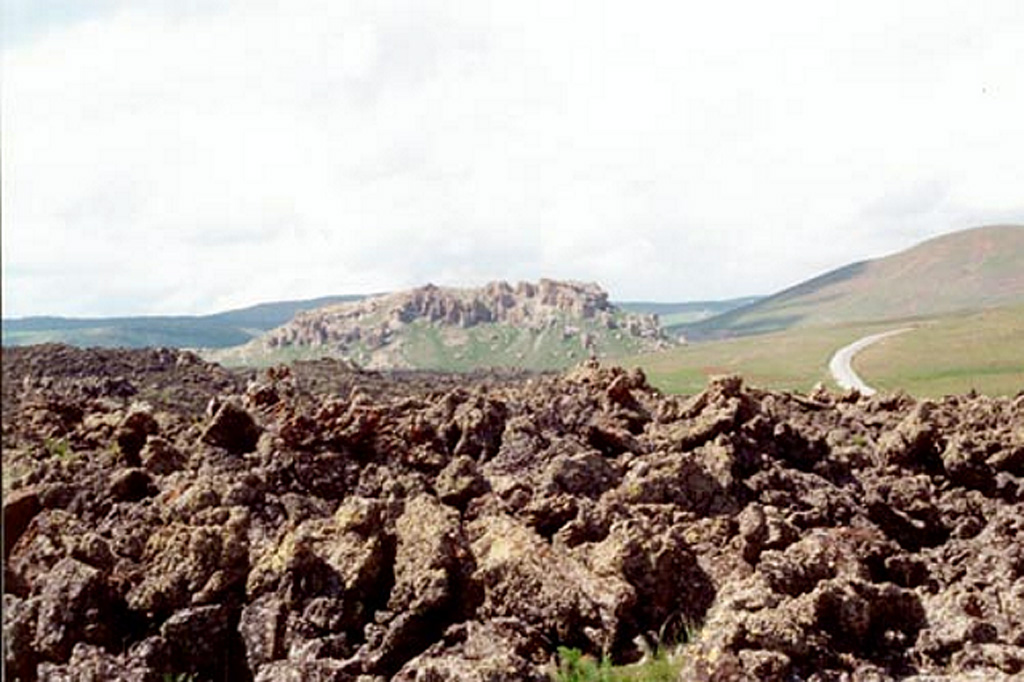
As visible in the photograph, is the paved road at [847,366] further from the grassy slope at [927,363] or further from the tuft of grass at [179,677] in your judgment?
the tuft of grass at [179,677]

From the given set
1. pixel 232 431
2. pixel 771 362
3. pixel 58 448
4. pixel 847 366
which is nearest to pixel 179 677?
pixel 232 431

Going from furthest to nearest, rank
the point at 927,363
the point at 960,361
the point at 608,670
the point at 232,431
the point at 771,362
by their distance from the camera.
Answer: the point at 771,362 → the point at 927,363 → the point at 960,361 → the point at 232,431 → the point at 608,670

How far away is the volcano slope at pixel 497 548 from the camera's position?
9.39 meters

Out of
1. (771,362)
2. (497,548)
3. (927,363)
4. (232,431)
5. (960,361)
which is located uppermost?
(232,431)

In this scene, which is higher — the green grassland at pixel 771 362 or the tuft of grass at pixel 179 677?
the tuft of grass at pixel 179 677

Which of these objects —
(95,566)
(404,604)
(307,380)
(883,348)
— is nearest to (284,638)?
(404,604)

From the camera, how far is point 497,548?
11.1m

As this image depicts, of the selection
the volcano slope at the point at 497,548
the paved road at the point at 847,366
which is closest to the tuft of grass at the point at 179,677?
the volcano slope at the point at 497,548

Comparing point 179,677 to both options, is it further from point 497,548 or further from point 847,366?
point 847,366

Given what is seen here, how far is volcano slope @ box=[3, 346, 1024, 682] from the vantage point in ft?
30.8

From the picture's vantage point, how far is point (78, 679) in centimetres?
923

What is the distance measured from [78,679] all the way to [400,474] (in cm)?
662

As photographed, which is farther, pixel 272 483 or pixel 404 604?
pixel 272 483

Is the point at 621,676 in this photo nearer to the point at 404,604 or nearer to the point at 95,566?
the point at 404,604
